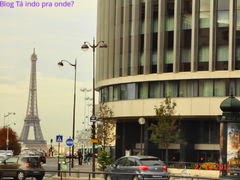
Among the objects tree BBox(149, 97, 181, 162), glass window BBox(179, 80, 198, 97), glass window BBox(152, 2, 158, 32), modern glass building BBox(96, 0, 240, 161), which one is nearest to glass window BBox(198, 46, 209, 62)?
Result: modern glass building BBox(96, 0, 240, 161)

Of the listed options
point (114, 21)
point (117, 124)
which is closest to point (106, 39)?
point (114, 21)

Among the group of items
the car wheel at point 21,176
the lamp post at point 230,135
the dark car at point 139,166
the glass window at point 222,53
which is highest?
the glass window at point 222,53

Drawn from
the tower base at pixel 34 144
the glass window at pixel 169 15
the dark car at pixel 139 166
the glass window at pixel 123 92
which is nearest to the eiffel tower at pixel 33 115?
the tower base at pixel 34 144

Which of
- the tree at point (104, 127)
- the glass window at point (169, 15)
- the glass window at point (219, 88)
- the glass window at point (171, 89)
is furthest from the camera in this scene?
the glass window at point (169, 15)

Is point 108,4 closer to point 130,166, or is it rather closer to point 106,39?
point 106,39

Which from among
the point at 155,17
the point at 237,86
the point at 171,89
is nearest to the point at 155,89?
the point at 171,89

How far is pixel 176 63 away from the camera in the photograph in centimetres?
7019

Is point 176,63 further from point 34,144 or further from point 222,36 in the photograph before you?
point 34,144

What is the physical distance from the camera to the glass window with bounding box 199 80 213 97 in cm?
6894

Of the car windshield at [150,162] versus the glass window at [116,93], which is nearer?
the car windshield at [150,162]

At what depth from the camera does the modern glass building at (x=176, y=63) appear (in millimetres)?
67938

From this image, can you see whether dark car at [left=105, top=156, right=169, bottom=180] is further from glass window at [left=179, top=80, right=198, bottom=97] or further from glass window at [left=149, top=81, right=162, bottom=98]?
glass window at [left=149, top=81, right=162, bottom=98]

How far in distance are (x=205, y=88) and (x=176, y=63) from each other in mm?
4062

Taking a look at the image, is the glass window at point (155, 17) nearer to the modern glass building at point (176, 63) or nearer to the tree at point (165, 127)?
the modern glass building at point (176, 63)
